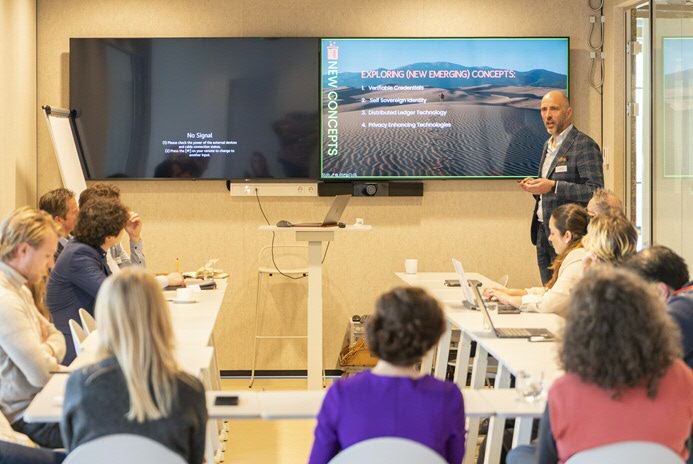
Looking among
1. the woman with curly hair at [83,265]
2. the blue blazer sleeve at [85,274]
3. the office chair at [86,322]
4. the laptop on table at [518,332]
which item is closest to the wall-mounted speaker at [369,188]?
the woman with curly hair at [83,265]

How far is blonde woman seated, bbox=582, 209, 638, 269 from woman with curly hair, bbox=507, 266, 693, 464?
5.09 ft

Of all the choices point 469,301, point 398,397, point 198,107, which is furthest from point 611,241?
point 198,107

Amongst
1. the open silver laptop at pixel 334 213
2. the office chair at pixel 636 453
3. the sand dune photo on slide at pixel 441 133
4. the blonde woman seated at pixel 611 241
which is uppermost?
the sand dune photo on slide at pixel 441 133

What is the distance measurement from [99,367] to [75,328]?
134 cm

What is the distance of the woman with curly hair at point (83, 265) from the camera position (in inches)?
170

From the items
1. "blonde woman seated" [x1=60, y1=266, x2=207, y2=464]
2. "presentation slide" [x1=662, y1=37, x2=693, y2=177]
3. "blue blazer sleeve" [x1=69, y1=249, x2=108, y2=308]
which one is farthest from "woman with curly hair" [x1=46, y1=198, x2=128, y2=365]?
"presentation slide" [x1=662, y1=37, x2=693, y2=177]

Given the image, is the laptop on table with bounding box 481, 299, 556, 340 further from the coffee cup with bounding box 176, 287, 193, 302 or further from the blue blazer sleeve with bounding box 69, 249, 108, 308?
the blue blazer sleeve with bounding box 69, 249, 108, 308

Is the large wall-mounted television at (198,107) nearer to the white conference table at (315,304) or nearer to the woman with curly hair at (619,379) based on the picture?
the white conference table at (315,304)

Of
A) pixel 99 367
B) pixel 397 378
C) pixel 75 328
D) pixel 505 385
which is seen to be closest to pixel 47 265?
pixel 75 328

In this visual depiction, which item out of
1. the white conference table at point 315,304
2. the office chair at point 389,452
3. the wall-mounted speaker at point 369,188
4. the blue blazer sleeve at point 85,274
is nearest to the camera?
the office chair at point 389,452

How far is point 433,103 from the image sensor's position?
6789mm

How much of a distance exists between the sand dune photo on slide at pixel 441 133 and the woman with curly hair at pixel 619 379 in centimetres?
454

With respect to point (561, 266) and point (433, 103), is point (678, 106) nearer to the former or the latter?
point (433, 103)

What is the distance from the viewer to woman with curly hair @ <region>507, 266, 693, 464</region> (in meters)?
2.23
